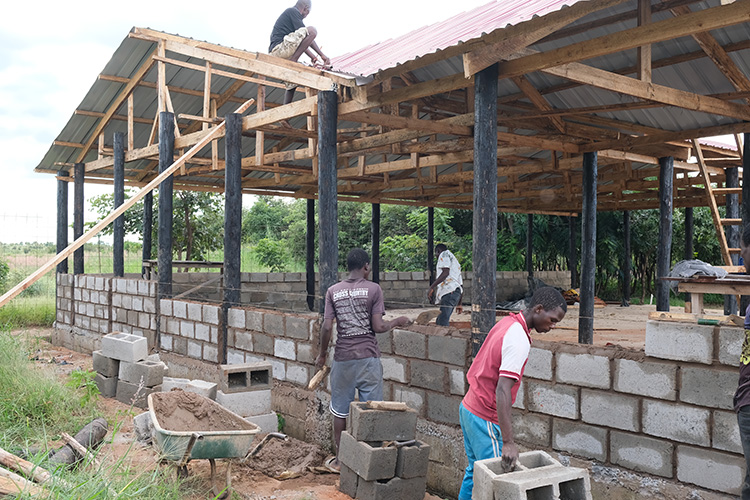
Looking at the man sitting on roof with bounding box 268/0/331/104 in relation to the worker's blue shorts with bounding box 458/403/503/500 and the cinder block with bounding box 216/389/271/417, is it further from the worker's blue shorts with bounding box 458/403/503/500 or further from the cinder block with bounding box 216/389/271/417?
the worker's blue shorts with bounding box 458/403/503/500

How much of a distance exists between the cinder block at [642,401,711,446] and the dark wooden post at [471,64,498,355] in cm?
139

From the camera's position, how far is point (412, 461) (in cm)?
501

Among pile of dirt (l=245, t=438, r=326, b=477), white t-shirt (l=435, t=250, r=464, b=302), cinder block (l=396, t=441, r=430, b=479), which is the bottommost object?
pile of dirt (l=245, t=438, r=326, b=477)

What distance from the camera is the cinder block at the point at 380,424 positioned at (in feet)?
16.2

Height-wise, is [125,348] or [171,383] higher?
[125,348]

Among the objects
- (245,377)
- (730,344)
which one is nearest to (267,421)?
(245,377)

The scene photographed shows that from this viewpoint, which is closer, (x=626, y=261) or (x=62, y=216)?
(x=62, y=216)

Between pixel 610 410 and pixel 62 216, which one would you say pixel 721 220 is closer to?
pixel 610 410

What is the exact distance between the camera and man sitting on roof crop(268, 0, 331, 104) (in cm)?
719

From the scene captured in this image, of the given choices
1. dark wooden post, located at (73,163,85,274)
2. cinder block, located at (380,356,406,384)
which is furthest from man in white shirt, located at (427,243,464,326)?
dark wooden post, located at (73,163,85,274)

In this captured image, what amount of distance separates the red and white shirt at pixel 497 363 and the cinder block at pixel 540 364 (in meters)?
1.20

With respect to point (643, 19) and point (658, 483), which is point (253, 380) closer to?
point (658, 483)

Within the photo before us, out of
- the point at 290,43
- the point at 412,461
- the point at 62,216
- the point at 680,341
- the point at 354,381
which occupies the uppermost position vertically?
the point at 290,43

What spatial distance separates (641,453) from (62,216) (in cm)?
1315
